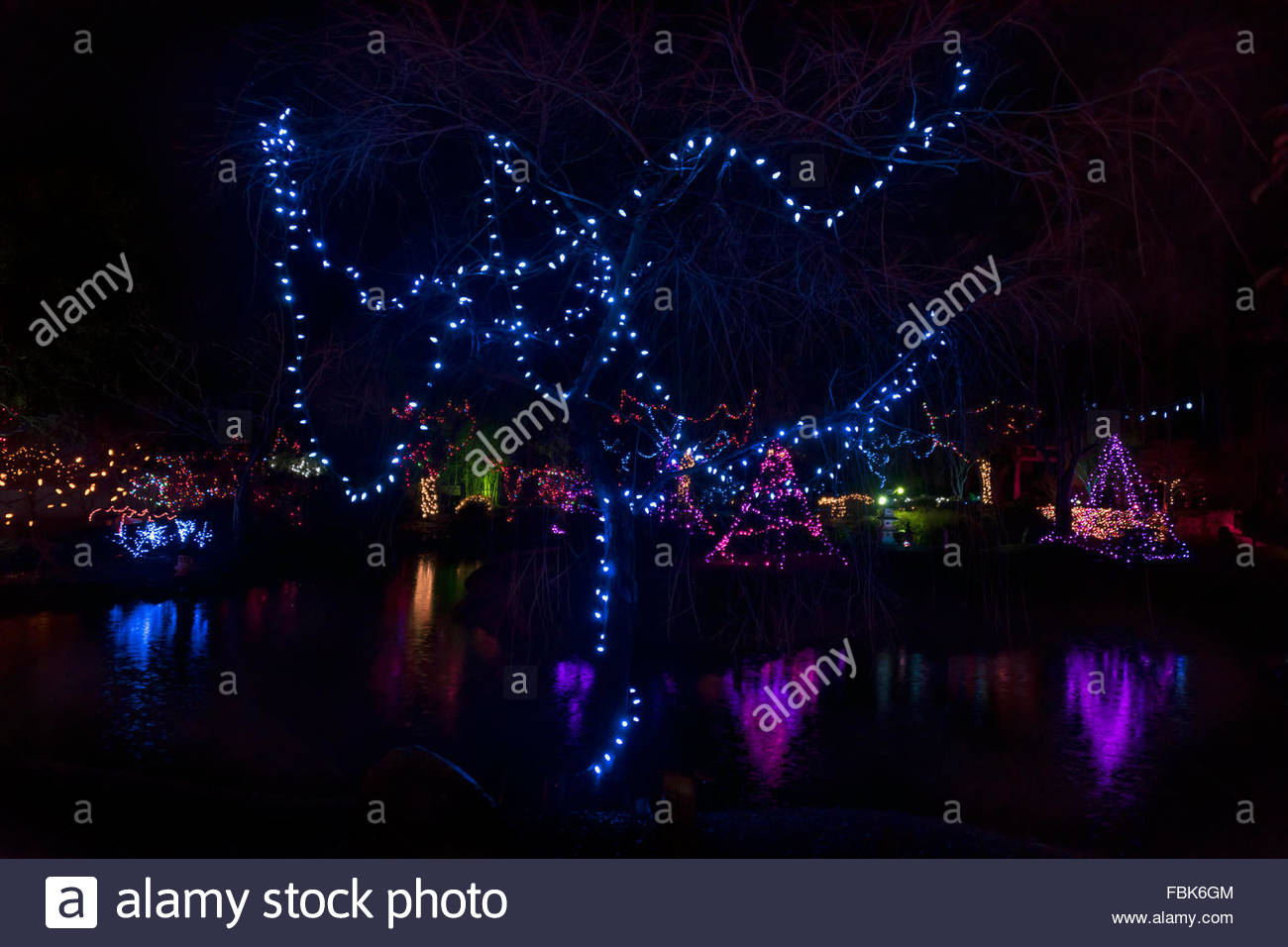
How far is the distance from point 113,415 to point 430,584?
6857 mm

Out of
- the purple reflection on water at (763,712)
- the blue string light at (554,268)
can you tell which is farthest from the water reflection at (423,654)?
the blue string light at (554,268)

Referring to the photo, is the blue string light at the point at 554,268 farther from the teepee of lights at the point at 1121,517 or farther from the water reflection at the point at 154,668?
the teepee of lights at the point at 1121,517

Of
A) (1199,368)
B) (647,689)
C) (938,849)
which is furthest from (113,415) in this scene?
(1199,368)

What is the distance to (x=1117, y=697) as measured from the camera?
11.9 m

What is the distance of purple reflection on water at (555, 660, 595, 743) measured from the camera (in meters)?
11.0

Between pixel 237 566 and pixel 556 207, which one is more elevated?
pixel 556 207

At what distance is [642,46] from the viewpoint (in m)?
6.71

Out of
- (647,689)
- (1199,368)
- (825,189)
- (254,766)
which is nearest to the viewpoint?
(825,189)

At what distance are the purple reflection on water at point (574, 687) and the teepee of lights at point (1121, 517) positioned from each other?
42.3ft

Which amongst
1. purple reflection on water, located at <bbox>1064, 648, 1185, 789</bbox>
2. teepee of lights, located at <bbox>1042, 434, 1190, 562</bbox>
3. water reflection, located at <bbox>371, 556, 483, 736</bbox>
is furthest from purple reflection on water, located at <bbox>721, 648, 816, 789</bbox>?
teepee of lights, located at <bbox>1042, 434, 1190, 562</bbox>

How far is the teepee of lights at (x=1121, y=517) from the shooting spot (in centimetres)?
2328

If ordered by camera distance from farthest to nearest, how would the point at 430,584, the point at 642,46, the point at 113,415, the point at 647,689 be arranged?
the point at 430,584, the point at 113,415, the point at 647,689, the point at 642,46

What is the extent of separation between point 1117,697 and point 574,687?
608cm

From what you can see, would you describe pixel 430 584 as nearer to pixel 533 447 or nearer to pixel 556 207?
pixel 533 447
